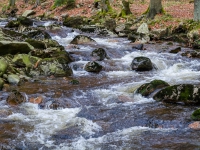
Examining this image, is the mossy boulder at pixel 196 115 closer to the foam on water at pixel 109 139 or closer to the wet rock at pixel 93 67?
the foam on water at pixel 109 139

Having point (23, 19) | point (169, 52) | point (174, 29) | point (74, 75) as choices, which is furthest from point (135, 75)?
point (23, 19)

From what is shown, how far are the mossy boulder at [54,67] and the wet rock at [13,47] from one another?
1658 mm

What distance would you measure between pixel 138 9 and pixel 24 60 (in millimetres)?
15057

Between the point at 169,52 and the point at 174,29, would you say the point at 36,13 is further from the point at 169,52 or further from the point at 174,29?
the point at 169,52

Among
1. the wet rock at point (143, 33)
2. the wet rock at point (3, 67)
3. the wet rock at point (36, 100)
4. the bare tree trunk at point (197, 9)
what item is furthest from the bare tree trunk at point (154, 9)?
the wet rock at point (36, 100)

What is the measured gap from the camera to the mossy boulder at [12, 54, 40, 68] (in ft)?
38.0

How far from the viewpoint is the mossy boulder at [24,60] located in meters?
11.6

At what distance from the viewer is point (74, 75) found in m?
11.4

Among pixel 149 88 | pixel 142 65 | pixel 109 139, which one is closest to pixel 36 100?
pixel 109 139

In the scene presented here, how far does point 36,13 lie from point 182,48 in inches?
812

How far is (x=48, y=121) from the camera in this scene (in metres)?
6.95

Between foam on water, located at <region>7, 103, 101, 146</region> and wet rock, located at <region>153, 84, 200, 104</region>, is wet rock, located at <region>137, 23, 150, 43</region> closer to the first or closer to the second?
wet rock, located at <region>153, 84, 200, 104</region>

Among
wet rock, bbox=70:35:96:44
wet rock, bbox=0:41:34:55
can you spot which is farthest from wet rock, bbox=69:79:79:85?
wet rock, bbox=70:35:96:44

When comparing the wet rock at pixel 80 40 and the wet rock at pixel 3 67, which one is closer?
the wet rock at pixel 3 67
